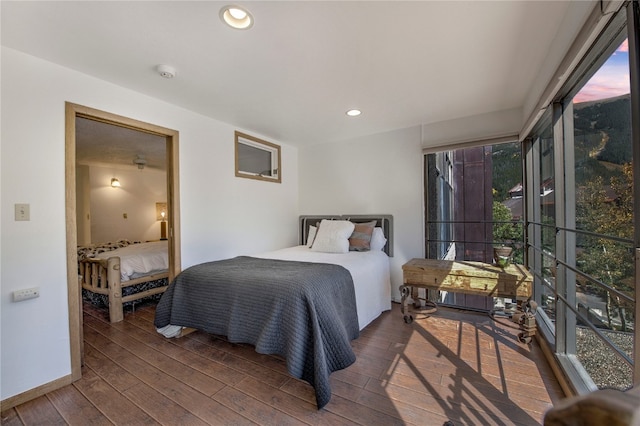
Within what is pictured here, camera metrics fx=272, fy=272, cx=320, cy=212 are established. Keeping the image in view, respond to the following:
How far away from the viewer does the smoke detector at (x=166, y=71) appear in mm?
1997

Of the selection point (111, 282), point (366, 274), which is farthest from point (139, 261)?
point (366, 274)

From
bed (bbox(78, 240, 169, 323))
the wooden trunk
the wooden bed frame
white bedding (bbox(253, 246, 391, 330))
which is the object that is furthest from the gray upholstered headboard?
the wooden bed frame

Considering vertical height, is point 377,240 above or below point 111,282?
above

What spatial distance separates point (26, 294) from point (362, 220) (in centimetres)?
321

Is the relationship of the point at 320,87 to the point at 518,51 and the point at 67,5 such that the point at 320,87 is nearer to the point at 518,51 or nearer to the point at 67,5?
the point at 518,51

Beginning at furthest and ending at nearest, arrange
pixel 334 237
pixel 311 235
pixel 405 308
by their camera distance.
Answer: pixel 311 235, pixel 334 237, pixel 405 308

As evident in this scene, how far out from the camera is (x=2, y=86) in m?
1.73

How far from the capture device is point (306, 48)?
1.81 m

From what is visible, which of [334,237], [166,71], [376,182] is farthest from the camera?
[376,182]

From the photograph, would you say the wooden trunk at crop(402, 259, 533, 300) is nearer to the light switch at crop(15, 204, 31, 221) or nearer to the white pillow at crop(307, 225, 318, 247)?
the white pillow at crop(307, 225, 318, 247)

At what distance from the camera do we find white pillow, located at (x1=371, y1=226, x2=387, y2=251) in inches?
134

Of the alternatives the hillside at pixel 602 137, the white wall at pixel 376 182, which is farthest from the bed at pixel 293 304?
the hillside at pixel 602 137

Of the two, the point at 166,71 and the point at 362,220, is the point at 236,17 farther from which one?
the point at 362,220

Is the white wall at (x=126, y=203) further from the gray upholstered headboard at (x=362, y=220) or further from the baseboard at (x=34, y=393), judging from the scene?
the baseboard at (x=34, y=393)
